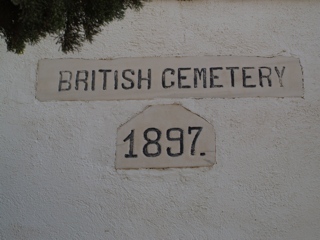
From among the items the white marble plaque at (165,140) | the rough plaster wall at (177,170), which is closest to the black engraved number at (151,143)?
the white marble plaque at (165,140)

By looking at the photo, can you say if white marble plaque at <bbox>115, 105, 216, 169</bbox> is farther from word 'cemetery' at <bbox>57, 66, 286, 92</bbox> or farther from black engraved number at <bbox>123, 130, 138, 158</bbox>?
word 'cemetery' at <bbox>57, 66, 286, 92</bbox>

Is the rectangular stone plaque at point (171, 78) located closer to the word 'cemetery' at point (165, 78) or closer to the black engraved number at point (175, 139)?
the word 'cemetery' at point (165, 78)

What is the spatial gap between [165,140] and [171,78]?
0.53 m

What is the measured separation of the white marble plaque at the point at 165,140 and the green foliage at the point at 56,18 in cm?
149

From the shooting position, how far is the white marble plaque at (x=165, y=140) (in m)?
4.97

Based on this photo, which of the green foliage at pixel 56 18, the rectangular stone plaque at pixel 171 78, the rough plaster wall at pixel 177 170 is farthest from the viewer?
the rectangular stone plaque at pixel 171 78

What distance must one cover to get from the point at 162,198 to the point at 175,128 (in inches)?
22.0

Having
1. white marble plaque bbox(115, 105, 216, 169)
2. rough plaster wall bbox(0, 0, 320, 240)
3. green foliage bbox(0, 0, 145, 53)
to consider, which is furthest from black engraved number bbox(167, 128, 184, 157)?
green foliage bbox(0, 0, 145, 53)

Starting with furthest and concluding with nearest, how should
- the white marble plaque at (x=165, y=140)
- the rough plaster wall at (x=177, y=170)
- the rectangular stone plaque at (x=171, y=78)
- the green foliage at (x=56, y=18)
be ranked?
the rectangular stone plaque at (x=171, y=78), the white marble plaque at (x=165, y=140), the rough plaster wall at (x=177, y=170), the green foliage at (x=56, y=18)

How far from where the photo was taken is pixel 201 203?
4.83m

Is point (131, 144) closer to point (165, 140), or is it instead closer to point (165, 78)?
point (165, 140)

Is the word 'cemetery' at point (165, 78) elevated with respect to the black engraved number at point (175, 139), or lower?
elevated

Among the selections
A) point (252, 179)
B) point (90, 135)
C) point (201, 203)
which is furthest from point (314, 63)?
point (90, 135)

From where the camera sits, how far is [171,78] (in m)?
5.23
